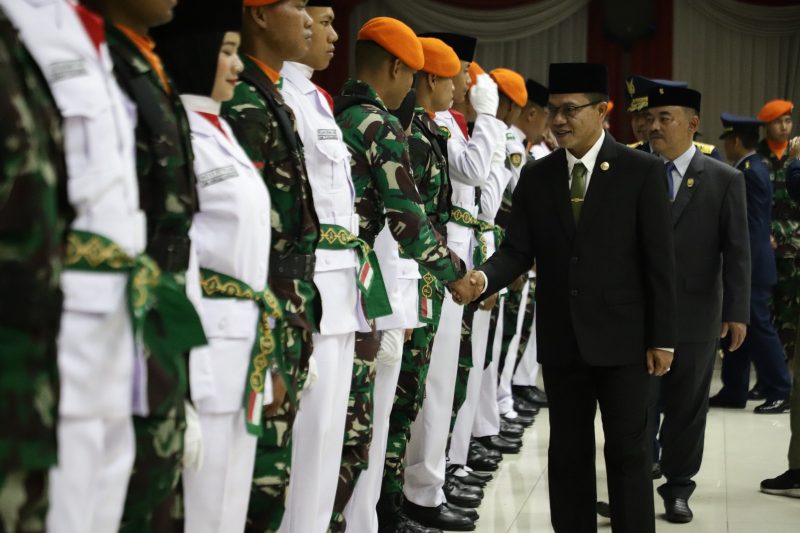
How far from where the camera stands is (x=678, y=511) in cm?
424

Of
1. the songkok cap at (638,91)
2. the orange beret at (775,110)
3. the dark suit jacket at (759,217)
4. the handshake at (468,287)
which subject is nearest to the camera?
the handshake at (468,287)

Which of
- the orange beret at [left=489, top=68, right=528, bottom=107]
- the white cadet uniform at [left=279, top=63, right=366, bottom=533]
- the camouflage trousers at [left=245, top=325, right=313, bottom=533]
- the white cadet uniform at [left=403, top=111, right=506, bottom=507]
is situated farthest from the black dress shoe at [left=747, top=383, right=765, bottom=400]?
the camouflage trousers at [left=245, top=325, right=313, bottom=533]

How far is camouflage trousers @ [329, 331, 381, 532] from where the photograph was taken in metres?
3.08

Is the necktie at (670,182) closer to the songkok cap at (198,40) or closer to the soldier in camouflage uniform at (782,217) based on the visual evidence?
the songkok cap at (198,40)

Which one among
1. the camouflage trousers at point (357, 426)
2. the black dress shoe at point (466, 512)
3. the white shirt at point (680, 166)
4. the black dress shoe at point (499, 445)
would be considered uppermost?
the white shirt at point (680, 166)

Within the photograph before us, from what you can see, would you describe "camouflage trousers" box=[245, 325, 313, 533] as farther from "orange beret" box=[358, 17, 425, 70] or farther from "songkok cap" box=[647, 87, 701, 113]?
"songkok cap" box=[647, 87, 701, 113]

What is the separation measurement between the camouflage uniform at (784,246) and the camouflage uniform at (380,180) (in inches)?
179

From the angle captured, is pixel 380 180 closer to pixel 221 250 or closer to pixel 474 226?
pixel 221 250

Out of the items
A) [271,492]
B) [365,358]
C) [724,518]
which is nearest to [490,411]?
[724,518]

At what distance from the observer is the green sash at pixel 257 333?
2.16 metres

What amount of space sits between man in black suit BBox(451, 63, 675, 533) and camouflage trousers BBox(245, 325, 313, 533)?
102 cm

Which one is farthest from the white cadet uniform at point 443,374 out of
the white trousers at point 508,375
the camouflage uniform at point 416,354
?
the white trousers at point 508,375

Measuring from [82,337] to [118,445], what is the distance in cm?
20

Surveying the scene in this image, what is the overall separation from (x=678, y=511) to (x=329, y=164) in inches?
86.0
